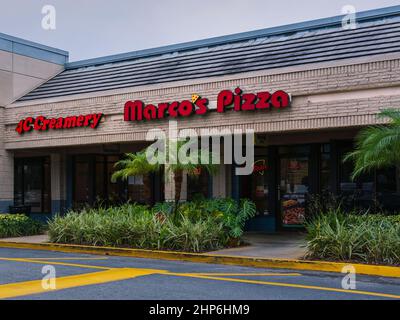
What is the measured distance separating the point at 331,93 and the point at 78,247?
7343mm

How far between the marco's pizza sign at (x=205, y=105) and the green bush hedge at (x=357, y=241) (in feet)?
14.4

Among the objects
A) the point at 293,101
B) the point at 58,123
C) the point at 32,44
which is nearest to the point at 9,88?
the point at 32,44

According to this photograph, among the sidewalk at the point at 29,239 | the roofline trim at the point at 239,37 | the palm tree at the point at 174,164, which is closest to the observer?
the palm tree at the point at 174,164

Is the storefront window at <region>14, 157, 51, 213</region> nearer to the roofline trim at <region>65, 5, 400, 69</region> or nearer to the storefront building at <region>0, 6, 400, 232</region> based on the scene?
the storefront building at <region>0, 6, 400, 232</region>

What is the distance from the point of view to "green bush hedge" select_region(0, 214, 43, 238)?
17881 mm

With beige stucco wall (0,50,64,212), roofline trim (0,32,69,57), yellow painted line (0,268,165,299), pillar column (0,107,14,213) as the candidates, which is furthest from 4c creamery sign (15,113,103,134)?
yellow painted line (0,268,165,299)

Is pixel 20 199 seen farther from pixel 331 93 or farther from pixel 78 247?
pixel 331 93

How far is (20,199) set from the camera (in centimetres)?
2378

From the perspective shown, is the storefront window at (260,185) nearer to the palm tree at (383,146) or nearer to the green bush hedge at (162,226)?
the green bush hedge at (162,226)

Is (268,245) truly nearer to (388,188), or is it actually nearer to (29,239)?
(388,188)

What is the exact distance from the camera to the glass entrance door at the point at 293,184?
18.2m

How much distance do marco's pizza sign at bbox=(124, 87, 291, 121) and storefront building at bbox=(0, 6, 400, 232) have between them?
0.20ft

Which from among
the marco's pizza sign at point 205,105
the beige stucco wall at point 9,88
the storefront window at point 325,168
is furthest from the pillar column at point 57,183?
the storefront window at point 325,168

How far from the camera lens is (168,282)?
9.12 m
